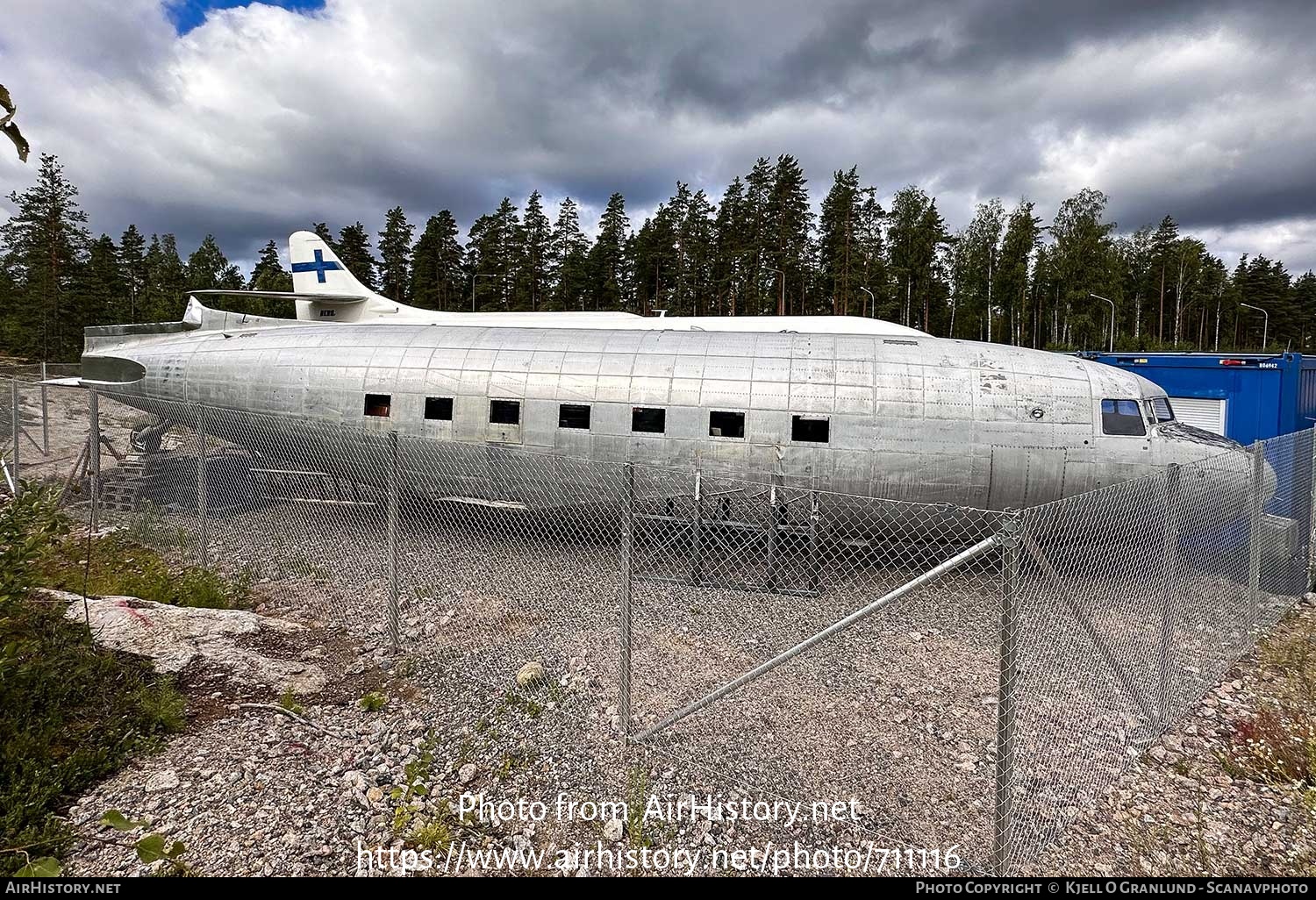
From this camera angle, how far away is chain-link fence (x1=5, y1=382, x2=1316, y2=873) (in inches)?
188

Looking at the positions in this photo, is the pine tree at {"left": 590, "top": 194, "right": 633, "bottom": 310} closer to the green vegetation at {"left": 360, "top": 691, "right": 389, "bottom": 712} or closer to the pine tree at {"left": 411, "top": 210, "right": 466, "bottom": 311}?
the pine tree at {"left": 411, "top": 210, "right": 466, "bottom": 311}

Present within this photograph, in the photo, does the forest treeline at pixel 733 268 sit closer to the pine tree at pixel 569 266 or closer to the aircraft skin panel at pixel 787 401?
the pine tree at pixel 569 266

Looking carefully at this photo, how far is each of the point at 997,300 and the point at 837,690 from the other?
2167 inches

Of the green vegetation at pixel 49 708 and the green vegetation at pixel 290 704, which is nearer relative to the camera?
the green vegetation at pixel 49 708

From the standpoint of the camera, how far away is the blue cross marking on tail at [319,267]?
22.7 m

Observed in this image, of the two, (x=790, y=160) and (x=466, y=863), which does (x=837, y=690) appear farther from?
(x=790, y=160)

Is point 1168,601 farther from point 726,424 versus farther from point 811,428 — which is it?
point 726,424

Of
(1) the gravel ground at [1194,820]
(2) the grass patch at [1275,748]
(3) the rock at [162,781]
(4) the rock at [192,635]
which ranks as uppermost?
(4) the rock at [192,635]

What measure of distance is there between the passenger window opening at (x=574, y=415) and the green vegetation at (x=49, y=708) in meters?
6.19

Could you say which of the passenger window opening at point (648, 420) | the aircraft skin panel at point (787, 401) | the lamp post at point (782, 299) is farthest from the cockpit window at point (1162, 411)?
the lamp post at point (782, 299)

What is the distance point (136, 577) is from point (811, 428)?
986 cm

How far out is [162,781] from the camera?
432 centimetres

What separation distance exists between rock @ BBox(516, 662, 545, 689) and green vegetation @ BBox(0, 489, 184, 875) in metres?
2.85

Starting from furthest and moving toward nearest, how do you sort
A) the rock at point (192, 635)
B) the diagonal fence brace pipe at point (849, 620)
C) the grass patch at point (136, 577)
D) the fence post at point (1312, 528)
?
the fence post at point (1312, 528), the grass patch at point (136, 577), the rock at point (192, 635), the diagonal fence brace pipe at point (849, 620)
